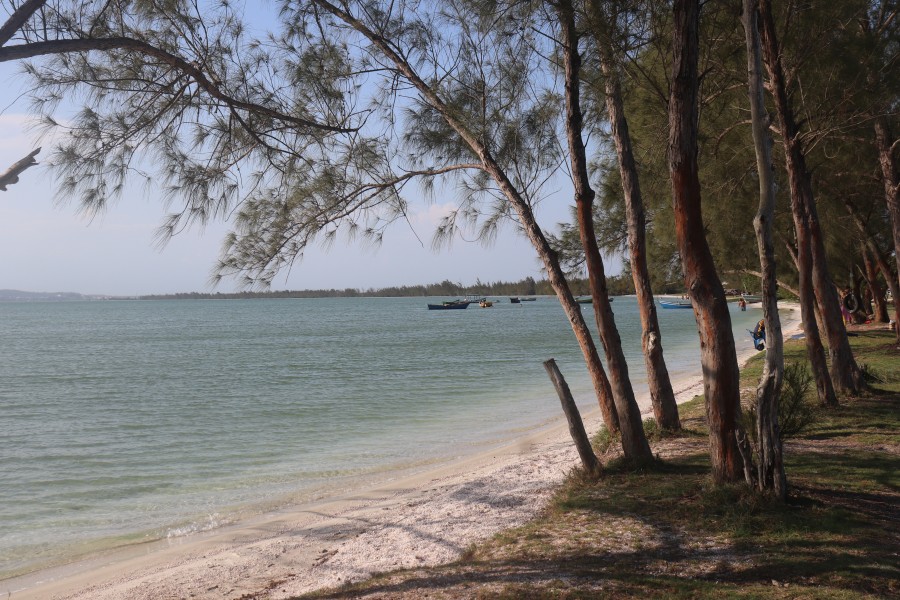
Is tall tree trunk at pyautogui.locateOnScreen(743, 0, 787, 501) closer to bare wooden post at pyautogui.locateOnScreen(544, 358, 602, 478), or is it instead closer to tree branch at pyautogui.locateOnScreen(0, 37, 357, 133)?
bare wooden post at pyautogui.locateOnScreen(544, 358, 602, 478)

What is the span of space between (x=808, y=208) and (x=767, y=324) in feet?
17.7

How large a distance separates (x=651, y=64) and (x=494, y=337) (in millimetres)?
41511

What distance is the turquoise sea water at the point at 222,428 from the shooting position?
32.4 feet

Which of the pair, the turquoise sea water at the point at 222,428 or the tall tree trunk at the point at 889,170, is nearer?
the turquoise sea water at the point at 222,428

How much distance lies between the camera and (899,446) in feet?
Result: 24.9

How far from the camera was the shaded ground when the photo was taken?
Answer: 4316mm

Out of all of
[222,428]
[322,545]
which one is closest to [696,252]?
[322,545]

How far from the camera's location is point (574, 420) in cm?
699

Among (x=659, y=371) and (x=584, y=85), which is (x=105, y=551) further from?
(x=584, y=85)

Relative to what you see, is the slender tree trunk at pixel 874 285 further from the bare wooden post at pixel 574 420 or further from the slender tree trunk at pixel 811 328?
→ the bare wooden post at pixel 574 420

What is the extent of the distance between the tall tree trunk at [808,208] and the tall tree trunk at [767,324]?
4.07 meters

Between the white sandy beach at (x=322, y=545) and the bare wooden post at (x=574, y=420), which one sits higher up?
the bare wooden post at (x=574, y=420)

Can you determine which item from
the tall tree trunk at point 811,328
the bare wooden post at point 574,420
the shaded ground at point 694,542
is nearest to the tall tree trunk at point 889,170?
the tall tree trunk at point 811,328

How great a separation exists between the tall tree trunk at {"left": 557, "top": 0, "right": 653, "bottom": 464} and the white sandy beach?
102 cm
